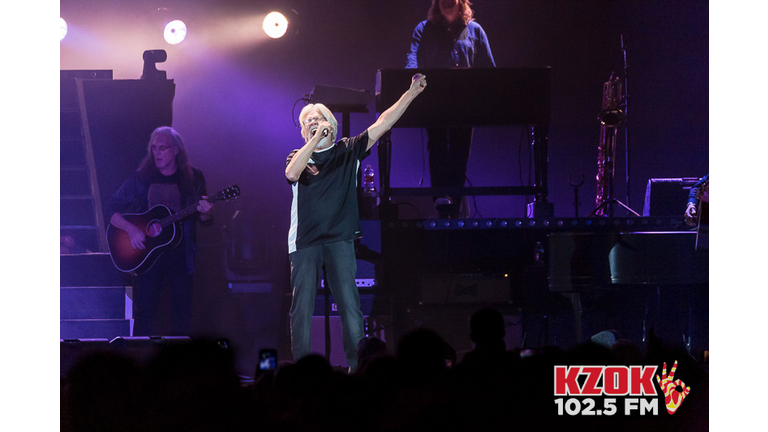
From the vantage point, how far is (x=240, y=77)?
23.4 feet

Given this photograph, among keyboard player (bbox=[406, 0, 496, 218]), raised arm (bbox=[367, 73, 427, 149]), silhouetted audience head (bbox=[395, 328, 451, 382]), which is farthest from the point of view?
keyboard player (bbox=[406, 0, 496, 218])

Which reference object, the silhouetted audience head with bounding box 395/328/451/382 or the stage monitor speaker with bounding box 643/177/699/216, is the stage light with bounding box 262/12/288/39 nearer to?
the stage monitor speaker with bounding box 643/177/699/216

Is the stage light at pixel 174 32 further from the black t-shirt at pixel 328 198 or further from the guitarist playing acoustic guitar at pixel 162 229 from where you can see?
the black t-shirt at pixel 328 198

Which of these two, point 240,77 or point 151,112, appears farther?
point 240,77

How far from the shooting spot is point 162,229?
5254 mm

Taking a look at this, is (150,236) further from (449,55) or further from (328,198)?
(449,55)

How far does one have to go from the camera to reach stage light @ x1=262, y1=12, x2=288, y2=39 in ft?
22.5

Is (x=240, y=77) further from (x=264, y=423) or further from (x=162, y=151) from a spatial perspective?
(x=264, y=423)

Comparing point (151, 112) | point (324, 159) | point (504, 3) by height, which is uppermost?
point (504, 3)

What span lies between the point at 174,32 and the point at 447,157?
3.16 metres

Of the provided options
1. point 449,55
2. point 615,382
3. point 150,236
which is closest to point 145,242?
point 150,236

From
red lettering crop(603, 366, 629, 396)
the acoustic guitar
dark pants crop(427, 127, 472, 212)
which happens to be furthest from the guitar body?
red lettering crop(603, 366, 629, 396)
